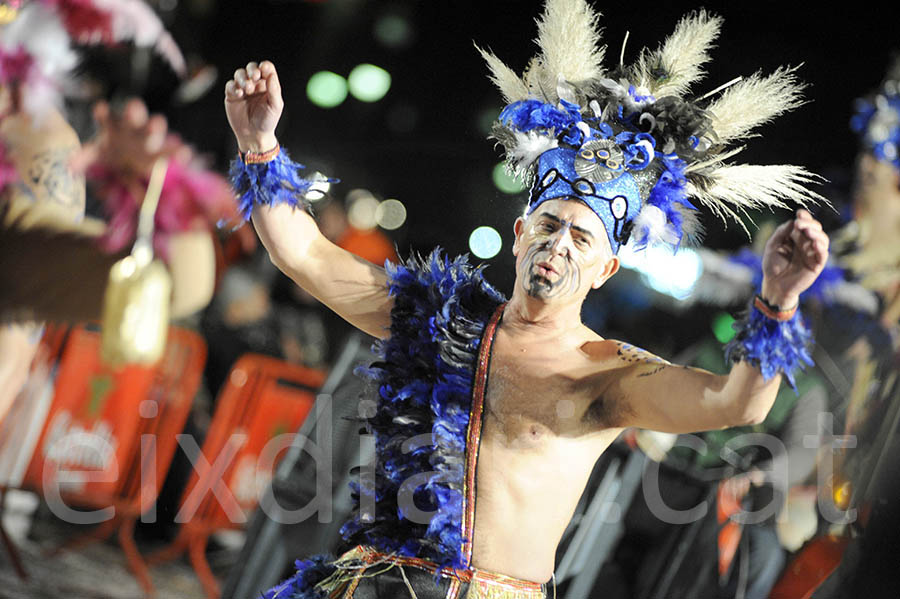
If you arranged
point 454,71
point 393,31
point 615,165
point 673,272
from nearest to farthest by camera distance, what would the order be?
point 615,165 → point 454,71 → point 393,31 → point 673,272

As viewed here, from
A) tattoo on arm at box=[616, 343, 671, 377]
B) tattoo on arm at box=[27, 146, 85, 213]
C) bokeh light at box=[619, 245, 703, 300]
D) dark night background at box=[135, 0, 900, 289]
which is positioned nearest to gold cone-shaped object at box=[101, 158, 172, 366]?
tattoo on arm at box=[27, 146, 85, 213]

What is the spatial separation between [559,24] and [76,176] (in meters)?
2.46

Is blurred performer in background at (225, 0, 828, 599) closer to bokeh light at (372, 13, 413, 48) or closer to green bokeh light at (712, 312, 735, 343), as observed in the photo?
bokeh light at (372, 13, 413, 48)

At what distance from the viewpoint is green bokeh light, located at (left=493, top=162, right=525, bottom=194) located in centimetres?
208

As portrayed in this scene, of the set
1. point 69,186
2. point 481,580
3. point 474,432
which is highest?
point 69,186

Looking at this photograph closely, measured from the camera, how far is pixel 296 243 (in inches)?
77.0

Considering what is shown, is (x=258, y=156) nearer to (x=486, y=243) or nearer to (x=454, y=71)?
(x=486, y=243)

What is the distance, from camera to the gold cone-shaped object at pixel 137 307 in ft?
12.4

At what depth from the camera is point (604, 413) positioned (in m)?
1.79

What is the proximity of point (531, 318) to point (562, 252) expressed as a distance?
17 cm

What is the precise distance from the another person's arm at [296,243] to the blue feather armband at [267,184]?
21 millimetres

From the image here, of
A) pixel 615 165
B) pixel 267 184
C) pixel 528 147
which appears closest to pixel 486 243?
pixel 528 147

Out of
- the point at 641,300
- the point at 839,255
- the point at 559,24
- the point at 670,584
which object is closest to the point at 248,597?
the point at 670,584

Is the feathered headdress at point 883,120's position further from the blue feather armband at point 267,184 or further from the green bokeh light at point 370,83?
the blue feather armband at point 267,184
